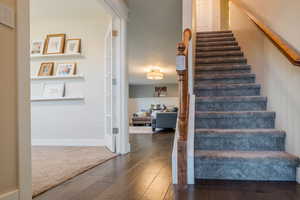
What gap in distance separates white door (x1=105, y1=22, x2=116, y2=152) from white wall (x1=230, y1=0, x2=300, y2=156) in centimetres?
195

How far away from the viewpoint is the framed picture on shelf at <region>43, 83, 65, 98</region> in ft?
13.7

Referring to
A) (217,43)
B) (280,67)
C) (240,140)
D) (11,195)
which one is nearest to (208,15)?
(217,43)

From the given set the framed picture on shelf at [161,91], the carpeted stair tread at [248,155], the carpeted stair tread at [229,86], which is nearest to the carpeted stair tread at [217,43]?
the carpeted stair tread at [229,86]

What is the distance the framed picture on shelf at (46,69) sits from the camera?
4188 mm

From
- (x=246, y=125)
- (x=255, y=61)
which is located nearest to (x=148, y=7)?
(x=255, y=61)

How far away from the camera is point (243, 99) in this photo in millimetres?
2703

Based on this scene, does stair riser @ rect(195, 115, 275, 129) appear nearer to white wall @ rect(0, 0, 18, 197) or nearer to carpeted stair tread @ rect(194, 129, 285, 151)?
carpeted stair tread @ rect(194, 129, 285, 151)

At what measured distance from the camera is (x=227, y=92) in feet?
9.91

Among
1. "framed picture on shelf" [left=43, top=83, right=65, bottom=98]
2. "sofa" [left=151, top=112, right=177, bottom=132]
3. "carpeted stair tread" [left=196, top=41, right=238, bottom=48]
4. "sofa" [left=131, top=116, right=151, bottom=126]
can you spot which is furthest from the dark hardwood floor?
"sofa" [left=131, top=116, right=151, bottom=126]

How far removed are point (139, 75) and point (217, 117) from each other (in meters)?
7.04

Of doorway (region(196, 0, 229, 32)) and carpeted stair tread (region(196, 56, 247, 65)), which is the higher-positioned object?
doorway (region(196, 0, 229, 32))

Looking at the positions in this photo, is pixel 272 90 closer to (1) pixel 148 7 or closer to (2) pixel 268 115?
(2) pixel 268 115

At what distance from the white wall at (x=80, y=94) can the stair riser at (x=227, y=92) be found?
1.77 metres

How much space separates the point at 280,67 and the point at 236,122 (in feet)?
2.26
